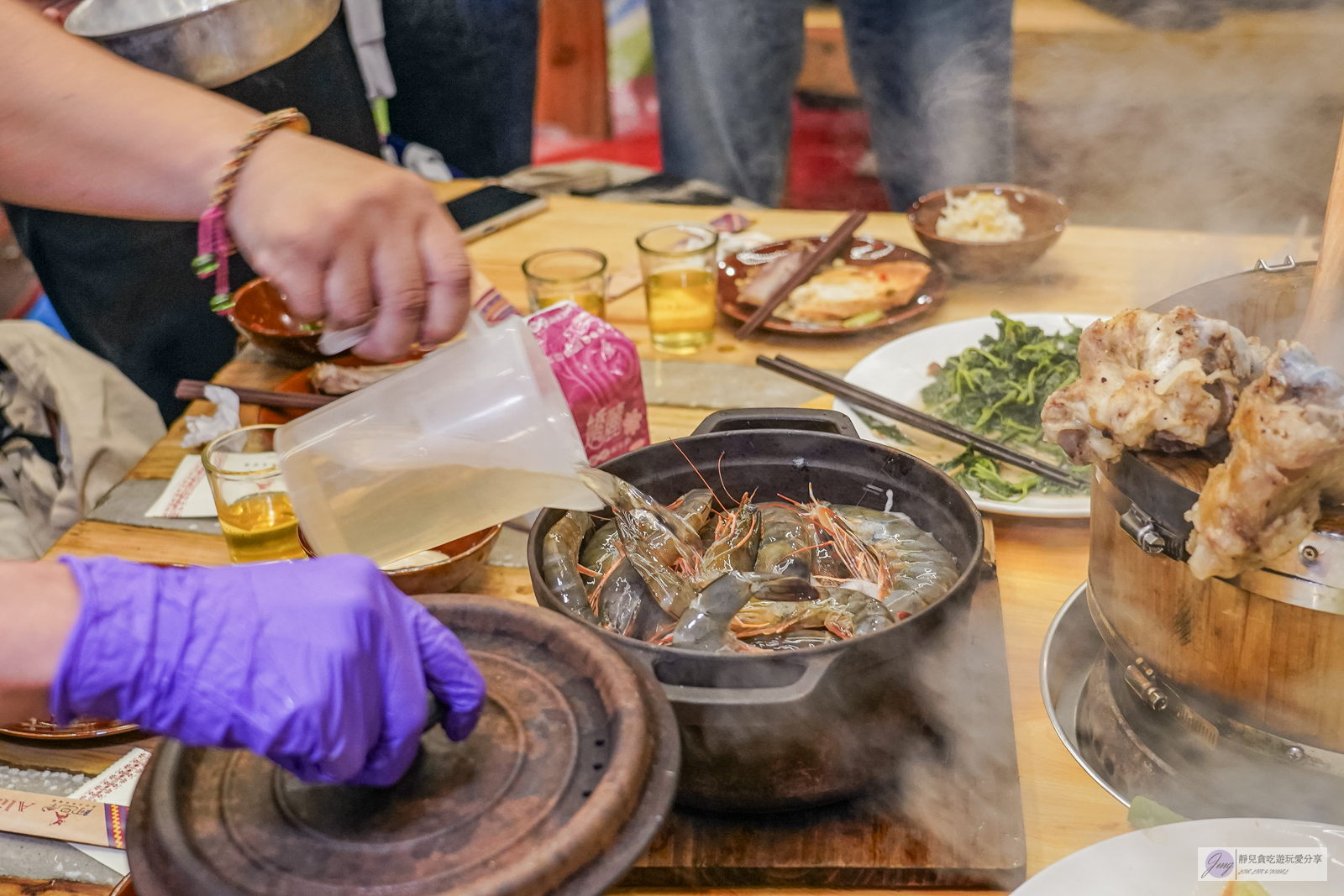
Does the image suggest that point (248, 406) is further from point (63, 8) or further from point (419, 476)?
point (63, 8)

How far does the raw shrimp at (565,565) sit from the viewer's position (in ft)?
4.19

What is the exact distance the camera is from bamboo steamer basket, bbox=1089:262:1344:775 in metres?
0.95

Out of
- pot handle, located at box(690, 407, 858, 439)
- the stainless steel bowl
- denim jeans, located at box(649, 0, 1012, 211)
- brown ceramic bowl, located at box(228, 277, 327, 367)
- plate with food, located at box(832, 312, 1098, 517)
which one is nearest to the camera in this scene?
pot handle, located at box(690, 407, 858, 439)

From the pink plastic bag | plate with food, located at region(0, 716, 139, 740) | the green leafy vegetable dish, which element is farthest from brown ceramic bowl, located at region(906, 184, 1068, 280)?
plate with food, located at region(0, 716, 139, 740)

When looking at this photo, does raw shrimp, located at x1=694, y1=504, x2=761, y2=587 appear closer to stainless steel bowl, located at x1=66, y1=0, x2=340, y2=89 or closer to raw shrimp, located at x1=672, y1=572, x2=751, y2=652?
raw shrimp, located at x1=672, y1=572, x2=751, y2=652

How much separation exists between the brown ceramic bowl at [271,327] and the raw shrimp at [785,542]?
1.19 m

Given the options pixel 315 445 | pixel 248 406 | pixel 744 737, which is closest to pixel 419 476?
pixel 315 445

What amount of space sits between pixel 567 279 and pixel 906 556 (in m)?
1.22

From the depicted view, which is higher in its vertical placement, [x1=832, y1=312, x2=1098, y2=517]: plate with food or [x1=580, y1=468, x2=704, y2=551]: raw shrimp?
[x1=580, y1=468, x2=704, y2=551]: raw shrimp

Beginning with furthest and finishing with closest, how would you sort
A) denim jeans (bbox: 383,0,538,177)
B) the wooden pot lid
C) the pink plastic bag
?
denim jeans (bbox: 383,0,538,177), the pink plastic bag, the wooden pot lid

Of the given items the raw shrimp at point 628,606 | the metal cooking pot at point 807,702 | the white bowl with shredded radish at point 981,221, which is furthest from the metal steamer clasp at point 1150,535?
the white bowl with shredded radish at point 981,221

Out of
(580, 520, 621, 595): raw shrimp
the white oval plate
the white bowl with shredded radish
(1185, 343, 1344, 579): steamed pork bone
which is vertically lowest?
the white oval plate

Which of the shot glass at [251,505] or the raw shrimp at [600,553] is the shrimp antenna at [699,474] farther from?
the shot glass at [251,505]

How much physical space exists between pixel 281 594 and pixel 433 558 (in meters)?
0.64
